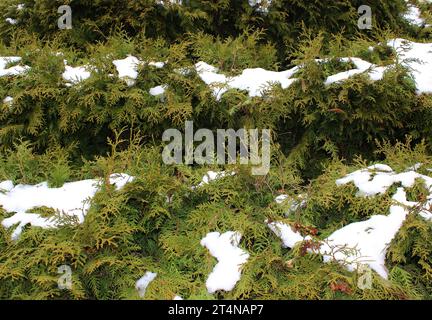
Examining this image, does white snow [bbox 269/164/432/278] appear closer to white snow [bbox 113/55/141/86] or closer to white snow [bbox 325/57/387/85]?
white snow [bbox 325/57/387/85]

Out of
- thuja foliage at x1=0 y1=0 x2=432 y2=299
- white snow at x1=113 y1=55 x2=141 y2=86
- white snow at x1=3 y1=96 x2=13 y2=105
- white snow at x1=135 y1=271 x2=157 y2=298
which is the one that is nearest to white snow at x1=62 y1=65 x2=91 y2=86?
thuja foliage at x1=0 y1=0 x2=432 y2=299

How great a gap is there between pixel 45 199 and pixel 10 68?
135cm

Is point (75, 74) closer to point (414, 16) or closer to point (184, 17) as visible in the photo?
point (184, 17)

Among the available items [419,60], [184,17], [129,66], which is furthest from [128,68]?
[419,60]

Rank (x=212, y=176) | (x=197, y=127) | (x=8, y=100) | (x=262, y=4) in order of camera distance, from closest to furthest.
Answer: (x=212, y=176) < (x=8, y=100) < (x=197, y=127) < (x=262, y=4)

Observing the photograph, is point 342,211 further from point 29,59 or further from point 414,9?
point 414,9

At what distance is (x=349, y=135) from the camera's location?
310 centimetres

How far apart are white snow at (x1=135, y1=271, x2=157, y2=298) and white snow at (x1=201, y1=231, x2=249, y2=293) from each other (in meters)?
0.32

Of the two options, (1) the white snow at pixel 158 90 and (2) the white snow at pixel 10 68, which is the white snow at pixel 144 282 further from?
(2) the white snow at pixel 10 68

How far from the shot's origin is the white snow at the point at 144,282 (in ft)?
6.95

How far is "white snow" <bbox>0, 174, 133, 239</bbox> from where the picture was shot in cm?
226

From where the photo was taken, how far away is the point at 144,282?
84.6 inches

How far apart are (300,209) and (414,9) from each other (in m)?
3.30
